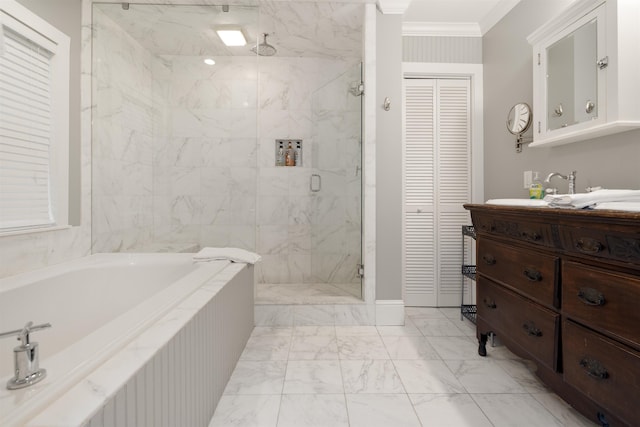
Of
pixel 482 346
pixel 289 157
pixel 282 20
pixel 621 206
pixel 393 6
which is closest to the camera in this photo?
pixel 621 206

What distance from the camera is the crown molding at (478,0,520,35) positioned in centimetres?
240

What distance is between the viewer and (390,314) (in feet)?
8.29

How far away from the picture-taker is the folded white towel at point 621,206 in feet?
3.39

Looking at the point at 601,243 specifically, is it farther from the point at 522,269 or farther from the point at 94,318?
the point at 94,318

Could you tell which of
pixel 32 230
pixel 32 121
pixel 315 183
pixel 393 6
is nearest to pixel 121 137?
pixel 32 121

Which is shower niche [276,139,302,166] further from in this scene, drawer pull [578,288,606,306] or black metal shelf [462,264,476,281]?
drawer pull [578,288,606,306]

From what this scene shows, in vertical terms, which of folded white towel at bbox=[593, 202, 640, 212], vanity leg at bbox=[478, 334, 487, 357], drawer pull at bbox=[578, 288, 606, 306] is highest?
folded white towel at bbox=[593, 202, 640, 212]

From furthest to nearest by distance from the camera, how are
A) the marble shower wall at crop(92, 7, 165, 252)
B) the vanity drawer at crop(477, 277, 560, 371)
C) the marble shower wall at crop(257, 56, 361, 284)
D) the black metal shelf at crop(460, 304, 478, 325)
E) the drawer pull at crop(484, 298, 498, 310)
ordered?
the marble shower wall at crop(257, 56, 361, 284), the black metal shelf at crop(460, 304, 478, 325), the marble shower wall at crop(92, 7, 165, 252), the drawer pull at crop(484, 298, 498, 310), the vanity drawer at crop(477, 277, 560, 371)

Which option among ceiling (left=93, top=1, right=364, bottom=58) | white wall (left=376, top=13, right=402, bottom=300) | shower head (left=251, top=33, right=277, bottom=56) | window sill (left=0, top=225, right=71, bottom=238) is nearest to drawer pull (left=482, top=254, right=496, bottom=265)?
white wall (left=376, top=13, right=402, bottom=300)

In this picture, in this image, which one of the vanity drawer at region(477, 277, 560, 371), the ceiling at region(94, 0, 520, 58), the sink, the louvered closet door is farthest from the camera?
the louvered closet door

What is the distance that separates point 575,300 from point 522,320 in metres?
0.36

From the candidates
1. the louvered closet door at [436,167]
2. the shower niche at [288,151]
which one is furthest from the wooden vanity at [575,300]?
the shower niche at [288,151]

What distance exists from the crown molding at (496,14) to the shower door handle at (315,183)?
6.40 feet

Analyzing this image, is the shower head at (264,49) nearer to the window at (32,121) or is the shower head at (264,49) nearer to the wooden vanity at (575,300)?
the window at (32,121)
